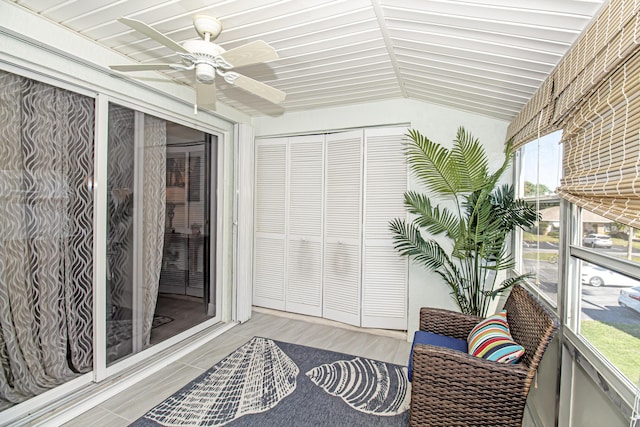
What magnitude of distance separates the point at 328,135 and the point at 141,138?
192 centimetres

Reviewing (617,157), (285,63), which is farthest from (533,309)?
(285,63)

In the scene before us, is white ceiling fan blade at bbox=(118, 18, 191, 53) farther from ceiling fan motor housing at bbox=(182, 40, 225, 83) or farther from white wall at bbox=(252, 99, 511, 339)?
white wall at bbox=(252, 99, 511, 339)

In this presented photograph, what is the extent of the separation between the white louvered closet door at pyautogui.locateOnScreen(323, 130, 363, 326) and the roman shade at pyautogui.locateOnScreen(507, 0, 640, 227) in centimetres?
201

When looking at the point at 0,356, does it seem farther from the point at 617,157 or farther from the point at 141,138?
the point at 617,157

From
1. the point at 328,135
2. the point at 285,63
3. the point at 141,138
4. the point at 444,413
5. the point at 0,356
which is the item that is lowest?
the point at 444,413

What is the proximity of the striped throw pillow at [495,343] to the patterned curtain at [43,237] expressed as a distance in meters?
2.67

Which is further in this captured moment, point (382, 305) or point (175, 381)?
point (382, 305)

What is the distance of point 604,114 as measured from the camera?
49.0 inches

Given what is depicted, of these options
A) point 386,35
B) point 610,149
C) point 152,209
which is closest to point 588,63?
point 610,149

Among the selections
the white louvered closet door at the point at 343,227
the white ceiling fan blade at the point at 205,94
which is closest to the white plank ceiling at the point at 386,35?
the white ceiling fan blade at the point at 205,94

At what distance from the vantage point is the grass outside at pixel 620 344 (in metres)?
1.20

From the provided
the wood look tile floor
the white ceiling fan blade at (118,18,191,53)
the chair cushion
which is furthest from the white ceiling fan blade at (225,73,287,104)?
the wood look tile floor

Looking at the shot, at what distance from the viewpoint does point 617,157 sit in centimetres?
113

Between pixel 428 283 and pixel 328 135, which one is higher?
pixel 328 135
